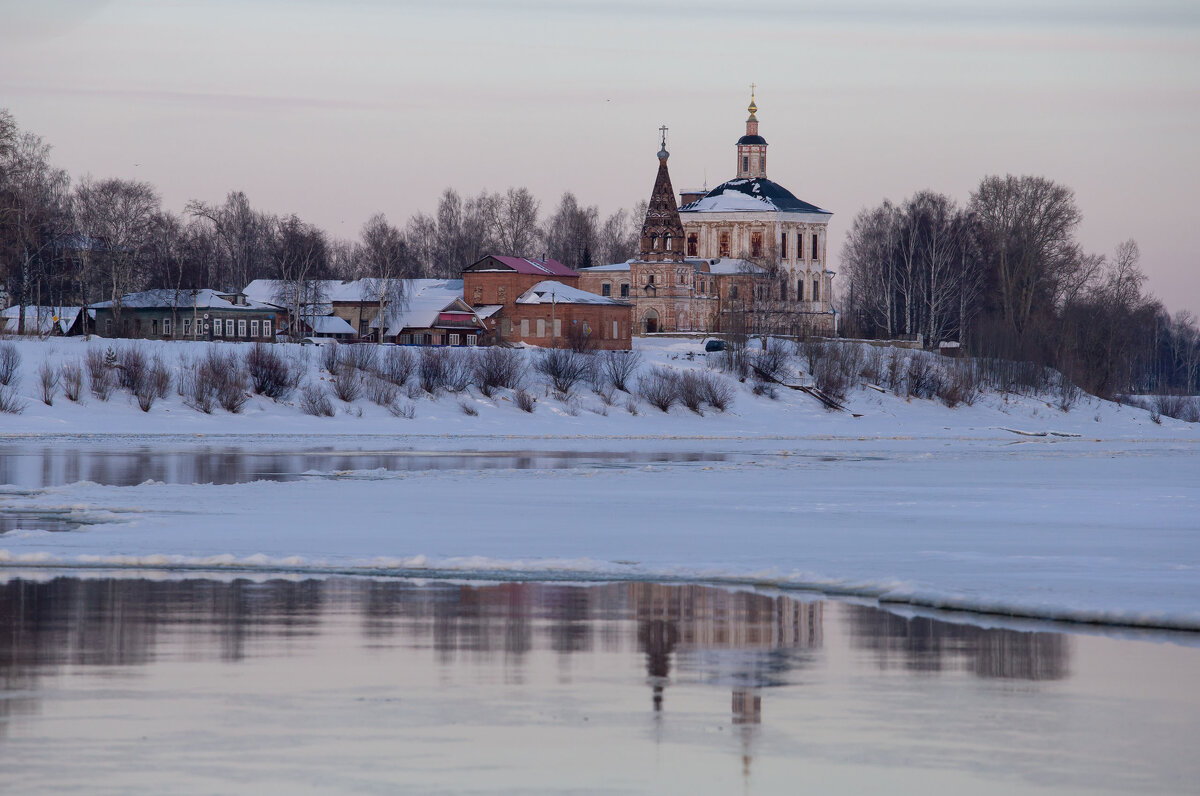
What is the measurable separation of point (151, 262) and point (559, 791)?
93.8 metres

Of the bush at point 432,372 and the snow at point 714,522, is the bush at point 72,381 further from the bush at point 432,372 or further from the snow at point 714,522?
the bush at point 432,372

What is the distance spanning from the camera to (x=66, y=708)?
26.2 ft

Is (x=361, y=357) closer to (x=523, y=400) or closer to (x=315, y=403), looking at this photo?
(x=315, y=403)

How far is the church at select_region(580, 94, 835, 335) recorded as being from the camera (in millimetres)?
95125

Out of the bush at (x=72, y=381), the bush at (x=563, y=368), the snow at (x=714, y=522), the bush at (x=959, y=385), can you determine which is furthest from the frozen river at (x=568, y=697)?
the bush at (x=959, y=385)

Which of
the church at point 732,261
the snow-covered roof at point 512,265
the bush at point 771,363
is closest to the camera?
the bush at point 771,363

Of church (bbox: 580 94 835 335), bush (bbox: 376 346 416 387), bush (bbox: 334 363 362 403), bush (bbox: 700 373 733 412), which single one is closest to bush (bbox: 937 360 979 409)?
bush (bbox: 700 373 733 412)

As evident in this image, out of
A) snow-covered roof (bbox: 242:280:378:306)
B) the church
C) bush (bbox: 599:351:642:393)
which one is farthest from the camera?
the church

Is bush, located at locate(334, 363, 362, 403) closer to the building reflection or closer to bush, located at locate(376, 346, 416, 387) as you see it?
bush, located at locate(376, 346, 416, 387)

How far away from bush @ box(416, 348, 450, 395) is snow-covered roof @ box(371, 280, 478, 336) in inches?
1078

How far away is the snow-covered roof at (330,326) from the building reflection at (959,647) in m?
81.3

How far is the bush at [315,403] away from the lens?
54094mm

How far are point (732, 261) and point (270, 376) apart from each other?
1993 inches

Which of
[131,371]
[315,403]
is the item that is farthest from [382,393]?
[131,371]
